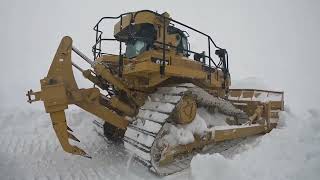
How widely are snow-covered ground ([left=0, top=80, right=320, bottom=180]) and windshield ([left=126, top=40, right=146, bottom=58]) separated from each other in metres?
2.01

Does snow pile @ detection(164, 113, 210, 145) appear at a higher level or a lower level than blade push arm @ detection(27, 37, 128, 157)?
lower

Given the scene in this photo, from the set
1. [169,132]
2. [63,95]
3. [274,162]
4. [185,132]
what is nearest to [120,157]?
[169,132]

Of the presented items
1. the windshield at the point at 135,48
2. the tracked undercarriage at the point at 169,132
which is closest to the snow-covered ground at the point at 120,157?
the tracked undercarriage at the point at 169,132

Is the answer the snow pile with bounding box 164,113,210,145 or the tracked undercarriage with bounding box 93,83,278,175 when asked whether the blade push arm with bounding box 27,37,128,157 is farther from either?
the snow pile with bounding box 164,113,210,145

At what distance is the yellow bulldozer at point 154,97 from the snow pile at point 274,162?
1127mm

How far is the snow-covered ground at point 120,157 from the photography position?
12.8ft

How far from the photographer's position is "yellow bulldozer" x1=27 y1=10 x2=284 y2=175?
520cm

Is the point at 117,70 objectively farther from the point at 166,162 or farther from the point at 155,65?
the point at 166,162

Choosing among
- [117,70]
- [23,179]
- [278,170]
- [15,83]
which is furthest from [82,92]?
[15,83]

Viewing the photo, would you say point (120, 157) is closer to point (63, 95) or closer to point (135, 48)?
point (63, 95)

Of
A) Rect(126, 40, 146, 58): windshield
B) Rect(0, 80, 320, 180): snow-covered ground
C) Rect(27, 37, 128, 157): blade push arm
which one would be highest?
Rect(126, 40, 146, 58): windshield

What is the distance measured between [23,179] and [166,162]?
2222mm

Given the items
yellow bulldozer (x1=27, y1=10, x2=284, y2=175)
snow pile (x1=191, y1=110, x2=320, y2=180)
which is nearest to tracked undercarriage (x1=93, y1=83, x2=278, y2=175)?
yellow bulldozer (x1=27, y1=10, x2=284, y2=175)

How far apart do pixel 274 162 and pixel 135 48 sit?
148 inches
